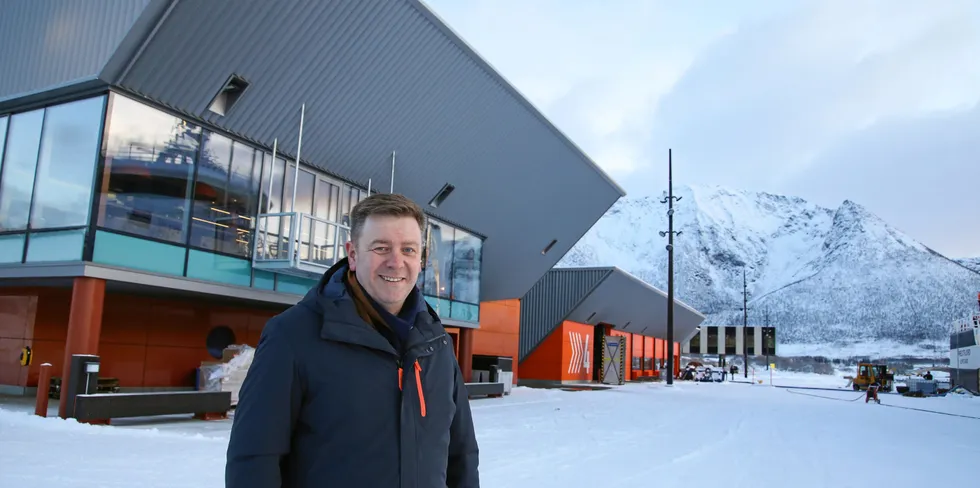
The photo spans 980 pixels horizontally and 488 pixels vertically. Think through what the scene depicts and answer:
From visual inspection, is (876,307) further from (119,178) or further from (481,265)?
(119,178)

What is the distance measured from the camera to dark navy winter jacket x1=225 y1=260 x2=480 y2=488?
2.35 m

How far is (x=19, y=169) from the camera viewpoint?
14.9 metres

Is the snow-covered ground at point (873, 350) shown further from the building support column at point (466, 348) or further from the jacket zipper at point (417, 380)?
the jacket zipper at point (417, 380)

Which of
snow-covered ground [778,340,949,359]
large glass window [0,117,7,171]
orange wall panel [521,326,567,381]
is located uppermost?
large glass window [0,117,7,171]

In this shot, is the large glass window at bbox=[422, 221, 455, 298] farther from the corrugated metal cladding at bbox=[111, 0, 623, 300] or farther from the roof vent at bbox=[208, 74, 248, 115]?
the roof vent at bbox=[208, 74, 248, 115]

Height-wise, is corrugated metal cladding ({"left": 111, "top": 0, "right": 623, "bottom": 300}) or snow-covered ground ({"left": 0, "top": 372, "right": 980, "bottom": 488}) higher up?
corrugated metal cladding ({"left": 111, "top": 0, "right": 623, "bottom": 300})

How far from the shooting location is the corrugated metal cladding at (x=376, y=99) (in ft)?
46.9

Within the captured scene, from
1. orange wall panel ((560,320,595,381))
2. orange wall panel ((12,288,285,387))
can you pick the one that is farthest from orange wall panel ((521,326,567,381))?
orange wall panel ((12,288,285,387))

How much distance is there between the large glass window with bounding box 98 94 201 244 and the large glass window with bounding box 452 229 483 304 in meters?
12.1

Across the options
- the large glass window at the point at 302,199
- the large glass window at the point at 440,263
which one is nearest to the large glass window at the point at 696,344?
the large glass window at the point at 440,263

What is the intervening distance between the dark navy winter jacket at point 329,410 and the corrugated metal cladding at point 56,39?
40.3ft

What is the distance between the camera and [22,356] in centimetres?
1839

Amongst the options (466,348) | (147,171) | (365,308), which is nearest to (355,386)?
(365,308)

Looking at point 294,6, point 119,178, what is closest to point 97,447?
point 119,178
